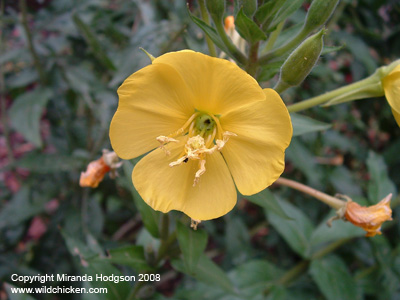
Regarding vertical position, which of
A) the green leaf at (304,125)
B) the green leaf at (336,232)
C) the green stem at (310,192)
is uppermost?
the green leaf at (304,125)

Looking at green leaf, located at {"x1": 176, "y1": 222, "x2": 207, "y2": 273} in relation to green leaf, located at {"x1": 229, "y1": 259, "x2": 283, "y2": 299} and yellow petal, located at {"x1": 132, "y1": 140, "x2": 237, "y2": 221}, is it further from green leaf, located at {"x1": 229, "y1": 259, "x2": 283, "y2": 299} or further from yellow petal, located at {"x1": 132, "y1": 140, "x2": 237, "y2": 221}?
green leaf, located at {"x1": 229, "y1": 259, "x2": 283, "y2": 299}

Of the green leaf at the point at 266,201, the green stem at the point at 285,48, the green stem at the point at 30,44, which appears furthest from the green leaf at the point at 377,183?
the green stem at the point at 30,44

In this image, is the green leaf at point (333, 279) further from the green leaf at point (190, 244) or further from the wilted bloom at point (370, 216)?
the green leaf at point (190, 244)

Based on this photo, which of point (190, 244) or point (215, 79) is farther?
point (190, 244)

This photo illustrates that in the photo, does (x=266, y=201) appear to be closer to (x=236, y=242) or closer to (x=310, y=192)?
(x=310, y=192)

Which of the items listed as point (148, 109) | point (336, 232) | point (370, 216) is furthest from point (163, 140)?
point (336, 232)

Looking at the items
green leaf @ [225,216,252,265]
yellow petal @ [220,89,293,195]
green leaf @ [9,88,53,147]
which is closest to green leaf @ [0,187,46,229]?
green leaf @ [9,88,53,147]
